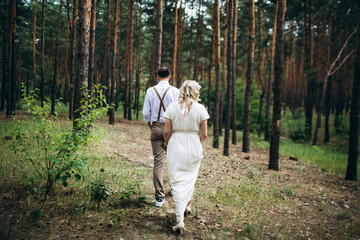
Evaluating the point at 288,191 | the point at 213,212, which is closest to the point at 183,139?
the point at 213,212

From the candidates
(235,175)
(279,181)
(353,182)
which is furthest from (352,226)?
(353,182)

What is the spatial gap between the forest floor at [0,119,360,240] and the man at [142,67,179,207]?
0.57 m

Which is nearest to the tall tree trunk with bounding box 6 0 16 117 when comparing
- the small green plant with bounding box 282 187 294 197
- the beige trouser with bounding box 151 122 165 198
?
the beige trouser with bounding box 151 122 165 198

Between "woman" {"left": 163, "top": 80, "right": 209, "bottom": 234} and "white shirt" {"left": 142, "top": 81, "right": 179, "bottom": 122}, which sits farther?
"white shirt" {"left": 142, "top": 81, "right": 179, "bottom": 122}

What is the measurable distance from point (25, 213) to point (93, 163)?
288 centimetres

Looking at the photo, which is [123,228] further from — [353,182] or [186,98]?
[353,182]

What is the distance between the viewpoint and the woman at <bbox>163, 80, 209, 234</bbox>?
3.54 m

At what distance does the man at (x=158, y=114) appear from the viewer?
4254 millimetres

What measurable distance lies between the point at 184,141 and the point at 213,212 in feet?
6.69

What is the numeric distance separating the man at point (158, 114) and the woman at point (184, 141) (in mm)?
600

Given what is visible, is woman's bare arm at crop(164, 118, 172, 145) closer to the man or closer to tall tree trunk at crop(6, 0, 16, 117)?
the man

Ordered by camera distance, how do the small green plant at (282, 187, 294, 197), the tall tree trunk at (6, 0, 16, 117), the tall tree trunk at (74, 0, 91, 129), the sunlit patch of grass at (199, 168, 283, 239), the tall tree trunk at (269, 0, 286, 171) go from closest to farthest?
the sunlit patch of grass at (199, 168, 283, 239)
the small green plant at (282, 187, 294, 197)
the tall tree trunk at (74, 0, 91, 129)
the tall tree trunk at (269, 0, 286, 171)
the tall tree trunk at (6, 0, 16, 117)

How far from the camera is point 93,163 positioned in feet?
20.7

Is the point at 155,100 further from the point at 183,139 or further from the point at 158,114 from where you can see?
the point at 183,139
